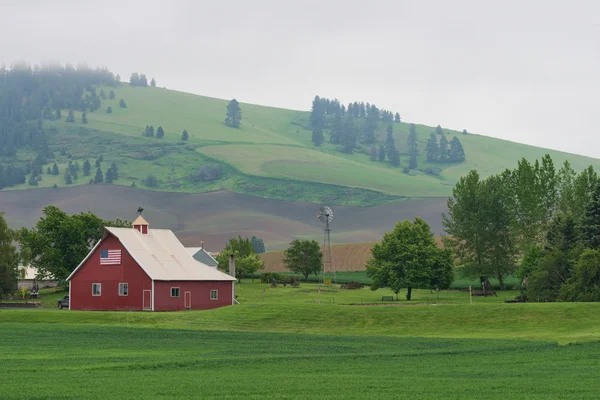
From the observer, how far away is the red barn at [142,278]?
80.6m

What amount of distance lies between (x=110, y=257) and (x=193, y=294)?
330 inches

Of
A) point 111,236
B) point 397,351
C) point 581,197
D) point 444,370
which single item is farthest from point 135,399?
point 581,197

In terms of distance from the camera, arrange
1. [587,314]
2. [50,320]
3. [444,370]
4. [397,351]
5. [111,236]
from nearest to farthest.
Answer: [444,370] → [397,351] → [587,314] → [50,320] → [111,236]

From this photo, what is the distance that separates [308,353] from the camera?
142 ft

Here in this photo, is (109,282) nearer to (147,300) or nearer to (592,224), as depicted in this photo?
(147,300)

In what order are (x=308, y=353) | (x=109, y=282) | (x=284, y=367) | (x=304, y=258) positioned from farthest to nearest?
(x=304, y=258) < (x=109, y=282) < (x=308, y=353) < (x=284, y=367)

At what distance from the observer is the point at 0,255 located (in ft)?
297

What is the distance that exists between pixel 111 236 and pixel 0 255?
14.4 m

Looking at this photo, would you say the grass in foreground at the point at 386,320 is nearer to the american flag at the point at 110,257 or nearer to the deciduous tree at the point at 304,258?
the american flag at the point at 110,257

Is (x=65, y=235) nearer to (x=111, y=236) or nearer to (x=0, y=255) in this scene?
(x=0, y=255)

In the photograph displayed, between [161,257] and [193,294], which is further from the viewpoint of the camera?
[161,257]

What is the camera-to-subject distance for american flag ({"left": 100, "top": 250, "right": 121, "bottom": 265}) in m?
82.9

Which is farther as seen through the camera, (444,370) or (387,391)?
(444,370)

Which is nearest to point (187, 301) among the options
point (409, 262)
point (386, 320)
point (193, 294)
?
point (193, 294)
